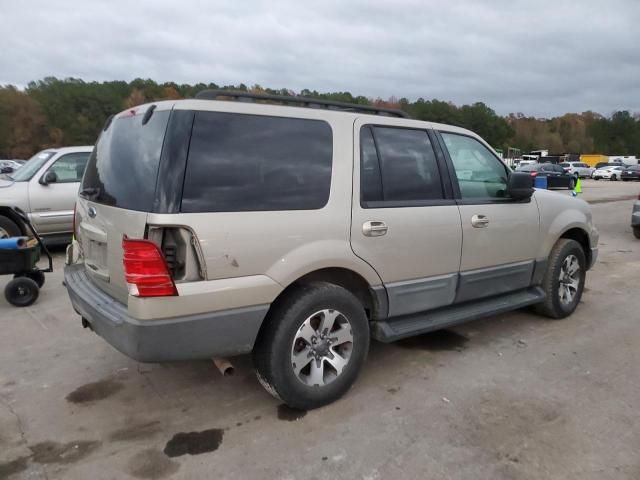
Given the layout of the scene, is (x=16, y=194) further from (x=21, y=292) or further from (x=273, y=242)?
(x=273, y=242)

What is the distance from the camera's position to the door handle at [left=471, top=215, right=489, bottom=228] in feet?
13.1

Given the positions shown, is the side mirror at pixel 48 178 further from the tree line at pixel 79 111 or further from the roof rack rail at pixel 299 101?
the tree line at pixel 79 111

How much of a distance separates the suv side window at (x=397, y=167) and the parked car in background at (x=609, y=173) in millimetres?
43632

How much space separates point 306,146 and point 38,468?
2.38 metres

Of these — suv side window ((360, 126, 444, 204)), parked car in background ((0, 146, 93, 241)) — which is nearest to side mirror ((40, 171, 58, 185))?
parked car in background ((0, 146, 93, 241))

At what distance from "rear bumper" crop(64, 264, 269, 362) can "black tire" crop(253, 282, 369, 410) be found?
13 centimetres

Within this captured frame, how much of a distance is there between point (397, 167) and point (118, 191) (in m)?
1.91

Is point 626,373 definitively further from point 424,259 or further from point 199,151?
point 199,151

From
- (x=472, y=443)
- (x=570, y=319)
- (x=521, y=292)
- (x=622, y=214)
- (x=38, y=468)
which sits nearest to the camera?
(x=38, y=468)

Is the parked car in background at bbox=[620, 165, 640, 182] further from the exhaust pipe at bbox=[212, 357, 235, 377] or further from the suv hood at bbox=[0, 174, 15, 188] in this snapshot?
the exhaust pipe at bbox=[212, 357, 235, 377]

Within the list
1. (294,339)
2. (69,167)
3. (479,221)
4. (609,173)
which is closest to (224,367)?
(294,339)

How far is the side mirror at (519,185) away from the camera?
4.24 metres

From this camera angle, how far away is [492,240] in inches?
164

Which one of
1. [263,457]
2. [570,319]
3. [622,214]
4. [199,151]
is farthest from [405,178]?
[622,214]
